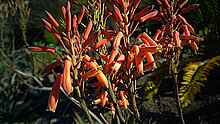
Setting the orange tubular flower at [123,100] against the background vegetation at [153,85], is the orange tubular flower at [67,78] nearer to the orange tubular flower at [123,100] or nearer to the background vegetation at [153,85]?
→ the orange tubular flower at [123,100]

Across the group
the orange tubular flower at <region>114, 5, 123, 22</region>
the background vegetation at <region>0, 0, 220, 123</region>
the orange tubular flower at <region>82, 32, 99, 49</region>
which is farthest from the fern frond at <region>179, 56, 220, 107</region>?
the orange tubular flower at <region>82, 32, 99, 49</region>

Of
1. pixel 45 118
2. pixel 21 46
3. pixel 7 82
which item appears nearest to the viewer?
pixel 45 118

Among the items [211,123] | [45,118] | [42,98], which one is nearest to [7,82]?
[42,98]

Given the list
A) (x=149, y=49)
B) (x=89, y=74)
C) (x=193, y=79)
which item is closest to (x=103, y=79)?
(x=89, y=74)

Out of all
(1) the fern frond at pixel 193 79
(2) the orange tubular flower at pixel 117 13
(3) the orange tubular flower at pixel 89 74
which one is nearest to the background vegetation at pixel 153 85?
(1) the fern frond at pixel 193 79

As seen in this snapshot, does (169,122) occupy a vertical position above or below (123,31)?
below

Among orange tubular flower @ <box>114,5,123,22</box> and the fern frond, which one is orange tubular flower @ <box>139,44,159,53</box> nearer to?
orange tubular flower @ <box>114,5,123,22</box>

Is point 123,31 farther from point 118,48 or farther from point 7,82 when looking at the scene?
point 7,82
